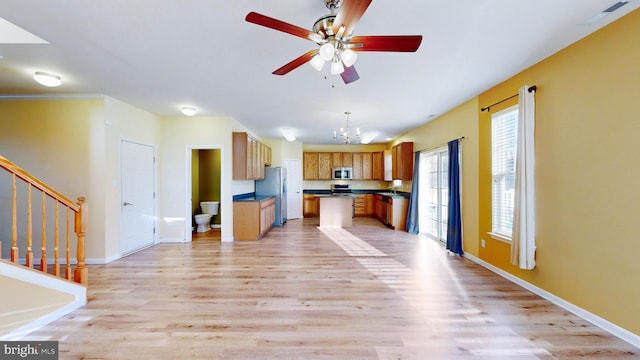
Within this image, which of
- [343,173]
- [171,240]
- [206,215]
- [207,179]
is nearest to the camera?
[171,240]

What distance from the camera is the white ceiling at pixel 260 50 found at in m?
1.97

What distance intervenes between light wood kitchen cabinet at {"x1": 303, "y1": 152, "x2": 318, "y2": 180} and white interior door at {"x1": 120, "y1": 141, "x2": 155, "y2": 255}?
4.90m

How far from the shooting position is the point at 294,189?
335 inches

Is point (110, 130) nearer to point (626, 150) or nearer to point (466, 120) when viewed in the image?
point (466, 120)

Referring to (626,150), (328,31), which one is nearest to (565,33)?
(626,150)

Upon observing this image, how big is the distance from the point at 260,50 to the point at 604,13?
3.01 meters

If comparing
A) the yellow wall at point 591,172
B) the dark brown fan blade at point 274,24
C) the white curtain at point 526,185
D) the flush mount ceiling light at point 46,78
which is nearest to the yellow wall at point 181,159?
the flush mount ceiling light at point 46,78

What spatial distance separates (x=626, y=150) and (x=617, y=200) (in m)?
0.43

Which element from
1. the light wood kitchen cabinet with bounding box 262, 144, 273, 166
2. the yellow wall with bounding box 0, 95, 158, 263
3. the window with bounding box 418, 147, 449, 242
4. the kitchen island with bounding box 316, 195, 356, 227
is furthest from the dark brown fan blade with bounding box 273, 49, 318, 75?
the kitchen island with bounding box 316, 195, 356, 227

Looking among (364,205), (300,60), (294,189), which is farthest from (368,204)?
(300,60)

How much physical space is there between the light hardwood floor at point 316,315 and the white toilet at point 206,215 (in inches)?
86.3

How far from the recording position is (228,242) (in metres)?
5.30

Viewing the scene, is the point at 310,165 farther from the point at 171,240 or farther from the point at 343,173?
the point at 171,240

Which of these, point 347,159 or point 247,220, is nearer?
point 247,220
